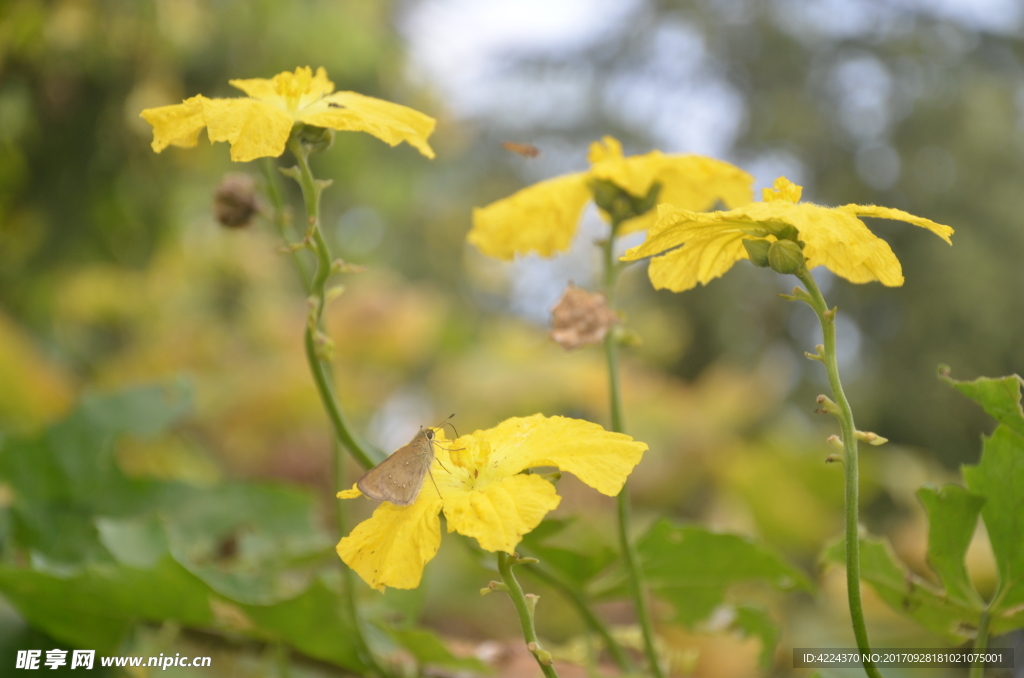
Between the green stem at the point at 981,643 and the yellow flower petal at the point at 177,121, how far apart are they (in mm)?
387

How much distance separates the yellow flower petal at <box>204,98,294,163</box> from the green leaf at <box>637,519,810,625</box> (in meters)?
0.29

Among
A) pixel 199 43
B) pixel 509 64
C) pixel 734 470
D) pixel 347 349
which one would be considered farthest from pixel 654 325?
pixel 509 64

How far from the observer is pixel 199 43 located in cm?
185

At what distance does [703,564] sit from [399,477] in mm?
248

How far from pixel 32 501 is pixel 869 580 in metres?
0.55

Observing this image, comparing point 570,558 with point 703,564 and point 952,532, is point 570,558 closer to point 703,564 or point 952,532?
point 703,564

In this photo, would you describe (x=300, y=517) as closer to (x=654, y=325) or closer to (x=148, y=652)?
(x=148, y=652)

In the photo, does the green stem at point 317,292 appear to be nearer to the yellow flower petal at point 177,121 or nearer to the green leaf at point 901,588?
the yellow flower petal at point 177,121

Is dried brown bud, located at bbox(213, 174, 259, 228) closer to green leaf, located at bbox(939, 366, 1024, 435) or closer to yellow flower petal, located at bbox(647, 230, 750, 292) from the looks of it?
yellow flower petal, located at bbox(647, 230, 750, 292)

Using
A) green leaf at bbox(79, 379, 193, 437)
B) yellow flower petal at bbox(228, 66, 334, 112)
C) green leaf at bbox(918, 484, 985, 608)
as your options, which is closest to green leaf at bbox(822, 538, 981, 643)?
green leaf at bbox(918, 484, 985, 608)

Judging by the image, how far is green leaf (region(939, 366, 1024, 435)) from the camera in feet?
1.03

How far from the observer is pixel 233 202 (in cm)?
48

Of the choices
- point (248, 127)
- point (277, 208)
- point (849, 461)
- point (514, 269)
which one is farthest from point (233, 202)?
point (514, 269)

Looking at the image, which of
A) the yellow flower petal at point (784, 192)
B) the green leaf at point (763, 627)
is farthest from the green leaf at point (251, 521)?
the yellow flower petal at point (784, 192)
